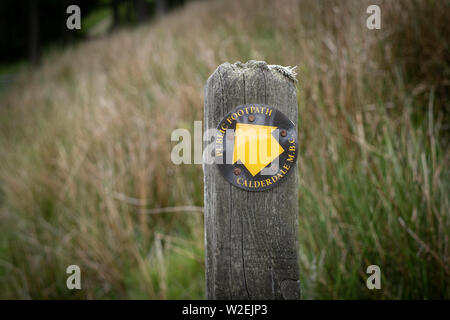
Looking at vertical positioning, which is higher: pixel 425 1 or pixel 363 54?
pixel 425 1

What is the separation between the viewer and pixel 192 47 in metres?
4.56

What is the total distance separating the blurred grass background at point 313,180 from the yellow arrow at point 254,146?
80 cm

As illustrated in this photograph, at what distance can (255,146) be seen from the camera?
82 centimetres

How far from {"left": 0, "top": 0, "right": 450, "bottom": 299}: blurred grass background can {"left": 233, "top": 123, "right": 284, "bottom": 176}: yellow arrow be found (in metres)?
0.80

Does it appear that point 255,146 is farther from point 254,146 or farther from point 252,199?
point 252,199

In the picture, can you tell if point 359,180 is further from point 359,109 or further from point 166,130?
point 166,130

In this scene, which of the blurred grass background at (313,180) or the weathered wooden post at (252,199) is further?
the blurred grass background at (313,180)

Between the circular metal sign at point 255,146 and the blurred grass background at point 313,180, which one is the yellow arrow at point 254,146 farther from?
the blurred grass background at point 313,180

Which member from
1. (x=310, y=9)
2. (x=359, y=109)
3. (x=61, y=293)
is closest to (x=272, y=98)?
(x=359, y=109)

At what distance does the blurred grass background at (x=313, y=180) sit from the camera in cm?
144

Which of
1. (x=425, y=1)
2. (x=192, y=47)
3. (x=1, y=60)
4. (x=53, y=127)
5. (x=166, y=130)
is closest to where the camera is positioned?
(x=425, y=1)

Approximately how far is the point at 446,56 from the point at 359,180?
140 cm

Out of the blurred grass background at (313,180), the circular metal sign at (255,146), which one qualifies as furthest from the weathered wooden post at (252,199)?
the blurred grass background at (313,180)

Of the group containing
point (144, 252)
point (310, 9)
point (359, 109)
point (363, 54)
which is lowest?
point (144, 252)
